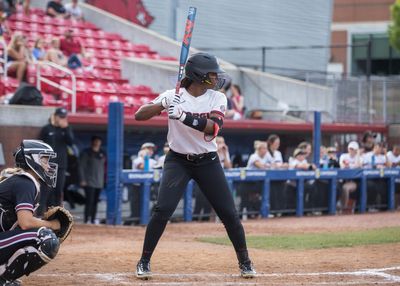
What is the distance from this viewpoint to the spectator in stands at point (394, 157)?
62.5ft

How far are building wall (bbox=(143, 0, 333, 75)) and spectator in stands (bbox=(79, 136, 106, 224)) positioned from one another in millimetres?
9372

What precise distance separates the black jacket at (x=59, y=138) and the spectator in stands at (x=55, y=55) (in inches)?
180

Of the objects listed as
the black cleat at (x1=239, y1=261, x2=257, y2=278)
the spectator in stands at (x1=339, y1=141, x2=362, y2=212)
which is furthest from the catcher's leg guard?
the spectator in stands at (x1=339, y1=141, x2=362, y2=212)

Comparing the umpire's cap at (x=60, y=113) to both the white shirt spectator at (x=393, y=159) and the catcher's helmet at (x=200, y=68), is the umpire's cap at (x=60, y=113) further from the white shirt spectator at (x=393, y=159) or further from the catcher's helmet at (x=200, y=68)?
the white shirt spectator at (x=393, y=159)

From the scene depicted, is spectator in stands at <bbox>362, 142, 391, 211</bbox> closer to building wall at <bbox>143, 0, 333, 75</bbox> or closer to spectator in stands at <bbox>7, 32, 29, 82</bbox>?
spectator in stands at <bbox>7, 32, 29, 82</bbox>

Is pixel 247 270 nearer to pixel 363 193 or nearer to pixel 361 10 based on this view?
pixel 363 193

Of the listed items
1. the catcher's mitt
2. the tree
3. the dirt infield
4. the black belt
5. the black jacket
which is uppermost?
the tree

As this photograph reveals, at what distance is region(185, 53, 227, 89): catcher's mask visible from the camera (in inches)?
290

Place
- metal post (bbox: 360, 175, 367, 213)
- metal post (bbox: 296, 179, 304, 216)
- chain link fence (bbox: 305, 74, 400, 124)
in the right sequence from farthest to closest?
chain link fence (bbox: 305, 74, 400, 124)
metal post (bbox: 360, 175, 367, 213)
metal post (bbox: 296, 179, 304, 216)

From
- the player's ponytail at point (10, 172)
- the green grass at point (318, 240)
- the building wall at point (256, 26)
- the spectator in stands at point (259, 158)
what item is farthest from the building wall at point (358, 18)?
the player's ponytail at point (10, 172)

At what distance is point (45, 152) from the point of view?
6688 millimetres

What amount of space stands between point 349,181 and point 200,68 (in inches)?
423

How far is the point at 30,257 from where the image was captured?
647 centimetres

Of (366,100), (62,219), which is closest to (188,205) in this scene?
(62,219)
